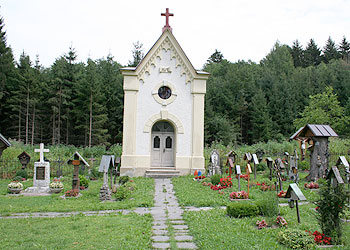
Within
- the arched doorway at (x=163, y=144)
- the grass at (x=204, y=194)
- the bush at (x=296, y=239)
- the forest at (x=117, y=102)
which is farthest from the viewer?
the forest at (x=117, y=102)

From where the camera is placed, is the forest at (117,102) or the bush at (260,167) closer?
the bush at (260,167)

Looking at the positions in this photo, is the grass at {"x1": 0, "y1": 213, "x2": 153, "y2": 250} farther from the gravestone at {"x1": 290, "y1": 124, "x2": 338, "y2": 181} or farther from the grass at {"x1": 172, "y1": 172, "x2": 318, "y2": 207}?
the gravestone at {"x1": 290, "y1": 124, "x2": 338, "y2": 181}

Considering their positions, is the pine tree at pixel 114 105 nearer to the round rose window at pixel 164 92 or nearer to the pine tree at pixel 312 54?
the round rose window at pixel 164 92

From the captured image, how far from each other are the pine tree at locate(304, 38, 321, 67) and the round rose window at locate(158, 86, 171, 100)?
160 ft

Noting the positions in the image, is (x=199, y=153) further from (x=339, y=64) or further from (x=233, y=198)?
(x=339, y=64)

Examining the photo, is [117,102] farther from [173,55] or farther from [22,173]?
[22,173]

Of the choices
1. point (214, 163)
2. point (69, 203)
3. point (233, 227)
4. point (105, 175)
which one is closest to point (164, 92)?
point (214, 163)

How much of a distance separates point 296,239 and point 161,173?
500 inches

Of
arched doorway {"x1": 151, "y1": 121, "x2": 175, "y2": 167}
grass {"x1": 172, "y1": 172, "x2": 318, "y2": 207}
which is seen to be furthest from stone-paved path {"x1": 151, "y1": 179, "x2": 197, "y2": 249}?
arched doorway {"x1": 151, "y1": 121, "x2": 175, "y2": 167}

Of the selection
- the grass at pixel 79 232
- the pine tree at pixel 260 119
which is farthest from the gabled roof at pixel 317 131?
the pine tree at pixel 260 119

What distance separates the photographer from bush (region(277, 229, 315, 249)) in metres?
6.30

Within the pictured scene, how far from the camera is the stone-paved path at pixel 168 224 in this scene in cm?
673

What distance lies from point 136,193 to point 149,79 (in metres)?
8.68

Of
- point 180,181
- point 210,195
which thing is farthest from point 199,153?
point 210,195
